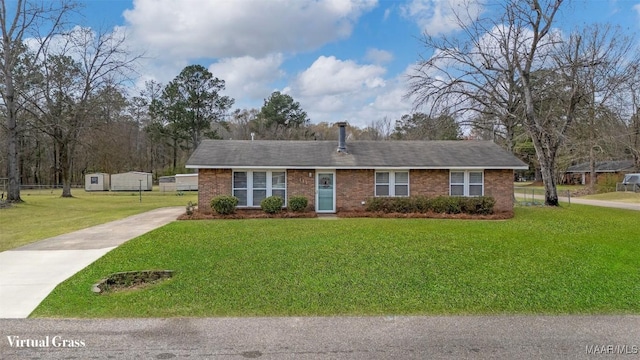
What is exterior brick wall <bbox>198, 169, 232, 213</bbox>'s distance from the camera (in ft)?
51.8

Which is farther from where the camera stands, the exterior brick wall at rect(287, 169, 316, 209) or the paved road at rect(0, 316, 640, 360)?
the exterior brick wall at rect(287, 169, 316, 209)

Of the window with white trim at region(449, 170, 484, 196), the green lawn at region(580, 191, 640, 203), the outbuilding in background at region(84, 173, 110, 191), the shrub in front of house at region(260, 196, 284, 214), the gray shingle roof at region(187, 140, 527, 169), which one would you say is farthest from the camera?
the outbuilding in background at region(84, 173, 110, 191)

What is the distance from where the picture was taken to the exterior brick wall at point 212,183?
1579 cm

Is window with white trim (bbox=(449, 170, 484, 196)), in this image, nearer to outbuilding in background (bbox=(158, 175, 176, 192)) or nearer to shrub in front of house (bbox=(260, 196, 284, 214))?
shrub in front of house (bbox=(260, 196, 284, 214))

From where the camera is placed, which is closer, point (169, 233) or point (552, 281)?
point (552, 281)

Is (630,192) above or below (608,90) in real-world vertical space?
below

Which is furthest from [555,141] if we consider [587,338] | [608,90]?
[587,338]

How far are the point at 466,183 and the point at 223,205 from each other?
1010cm

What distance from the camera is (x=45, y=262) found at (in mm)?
7797

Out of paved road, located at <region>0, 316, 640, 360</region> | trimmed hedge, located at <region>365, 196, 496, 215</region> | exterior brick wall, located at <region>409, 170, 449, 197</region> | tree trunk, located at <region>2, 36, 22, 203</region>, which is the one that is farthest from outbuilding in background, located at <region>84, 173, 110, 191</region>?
paved road, located at <region>0, 316, 640, 360</region>

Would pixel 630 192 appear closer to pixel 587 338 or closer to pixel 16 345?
pixel 587 338

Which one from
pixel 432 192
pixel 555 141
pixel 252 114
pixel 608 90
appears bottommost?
pixel 432 192

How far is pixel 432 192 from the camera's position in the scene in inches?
651

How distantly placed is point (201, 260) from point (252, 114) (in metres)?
50.4
